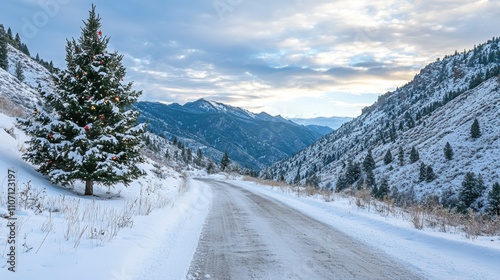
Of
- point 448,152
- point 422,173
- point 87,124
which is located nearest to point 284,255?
point 87,124

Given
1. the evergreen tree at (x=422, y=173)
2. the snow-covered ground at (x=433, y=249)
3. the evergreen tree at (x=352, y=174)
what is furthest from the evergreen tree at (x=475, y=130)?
the snow-covered ground at (x=433, y=249)

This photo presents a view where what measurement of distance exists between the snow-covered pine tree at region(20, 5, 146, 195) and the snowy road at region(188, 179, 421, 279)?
409 cm

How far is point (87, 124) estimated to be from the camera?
10.1m

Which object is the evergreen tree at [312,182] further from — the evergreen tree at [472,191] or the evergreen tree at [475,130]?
the evergreen tree at [475,130]

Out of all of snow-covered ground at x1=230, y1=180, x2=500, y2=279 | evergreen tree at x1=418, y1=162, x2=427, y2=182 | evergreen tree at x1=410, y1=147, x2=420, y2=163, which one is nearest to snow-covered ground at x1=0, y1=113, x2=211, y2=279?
snow-covered ground at x1=230, y1=180, x2=500, y2=279

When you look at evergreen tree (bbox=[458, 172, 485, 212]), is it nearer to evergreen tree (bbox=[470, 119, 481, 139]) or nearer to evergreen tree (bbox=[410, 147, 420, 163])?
evergreen tree (bbox=[470, 119, 481, 139])

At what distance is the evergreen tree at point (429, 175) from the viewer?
90750mm

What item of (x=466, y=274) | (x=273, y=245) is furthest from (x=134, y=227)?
(x=466, y=274)

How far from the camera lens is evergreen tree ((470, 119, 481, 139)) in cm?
9556

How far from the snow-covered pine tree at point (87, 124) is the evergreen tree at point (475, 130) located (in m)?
112

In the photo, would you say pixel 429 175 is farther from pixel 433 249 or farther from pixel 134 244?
pixel 134 244

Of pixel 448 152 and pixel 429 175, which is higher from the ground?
pixel 448 152

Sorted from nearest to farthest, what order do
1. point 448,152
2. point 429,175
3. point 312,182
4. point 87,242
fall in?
point 87,242, point 312,182, point 429,175, point 448,152

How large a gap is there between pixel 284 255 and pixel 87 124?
306 inches
